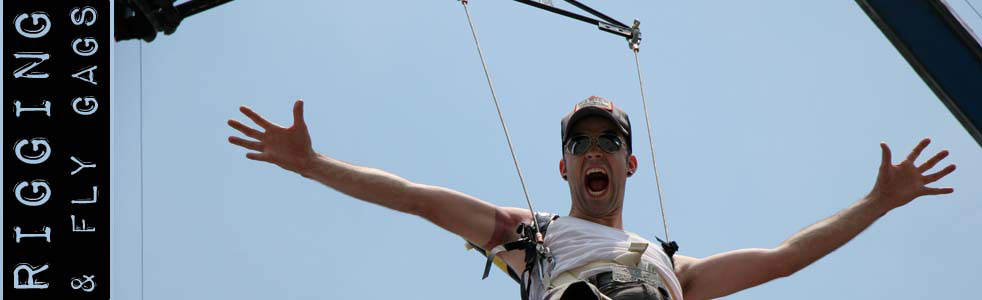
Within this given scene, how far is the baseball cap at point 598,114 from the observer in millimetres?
7164

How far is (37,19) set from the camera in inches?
316

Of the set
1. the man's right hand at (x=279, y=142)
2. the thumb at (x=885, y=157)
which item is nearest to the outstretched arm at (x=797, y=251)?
the thumb at (x=885, y=157)

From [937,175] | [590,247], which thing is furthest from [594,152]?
[937,175]

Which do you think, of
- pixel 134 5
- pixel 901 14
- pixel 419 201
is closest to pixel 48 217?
pixel 419 201

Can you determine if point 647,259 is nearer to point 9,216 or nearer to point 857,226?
point 857,226

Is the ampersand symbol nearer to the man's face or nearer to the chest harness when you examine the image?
the chest harness

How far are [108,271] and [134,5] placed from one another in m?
3.21

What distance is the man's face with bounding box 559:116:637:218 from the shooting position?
713 centimetres

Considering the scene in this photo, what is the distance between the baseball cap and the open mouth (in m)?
0.22

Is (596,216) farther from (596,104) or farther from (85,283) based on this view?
(85,283)

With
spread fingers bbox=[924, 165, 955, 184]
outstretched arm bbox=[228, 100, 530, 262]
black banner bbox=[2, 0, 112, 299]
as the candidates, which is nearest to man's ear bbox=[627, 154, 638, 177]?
outstretched arm bbox=[228, 100, 530, 262]

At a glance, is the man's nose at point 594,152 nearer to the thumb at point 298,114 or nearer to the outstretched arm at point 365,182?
the outstretched arm at point 365,182

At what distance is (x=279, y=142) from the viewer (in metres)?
6.62

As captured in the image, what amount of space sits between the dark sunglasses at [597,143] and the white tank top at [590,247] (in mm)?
378
